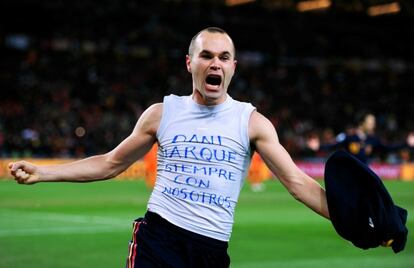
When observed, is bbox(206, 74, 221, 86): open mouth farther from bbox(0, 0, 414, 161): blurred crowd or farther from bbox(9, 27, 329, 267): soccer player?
bbox(0, 0, 414, 161): blurred crowd

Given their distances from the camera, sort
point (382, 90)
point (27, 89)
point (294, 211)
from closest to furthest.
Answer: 1. point (294, 211)
2. point (27, 89)
3. point (382, 90)

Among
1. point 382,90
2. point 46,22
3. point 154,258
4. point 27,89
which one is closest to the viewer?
point 154,258

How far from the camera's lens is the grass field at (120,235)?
38.2 ft

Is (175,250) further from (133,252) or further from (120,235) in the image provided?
(120,235)

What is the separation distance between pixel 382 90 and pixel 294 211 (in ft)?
113

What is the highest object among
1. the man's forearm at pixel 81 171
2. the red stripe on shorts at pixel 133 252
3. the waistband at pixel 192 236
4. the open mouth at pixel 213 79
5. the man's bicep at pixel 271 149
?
the open mouth at pixel 213 79

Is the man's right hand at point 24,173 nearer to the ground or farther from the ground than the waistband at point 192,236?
farther from the ground

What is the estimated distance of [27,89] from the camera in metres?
38.3

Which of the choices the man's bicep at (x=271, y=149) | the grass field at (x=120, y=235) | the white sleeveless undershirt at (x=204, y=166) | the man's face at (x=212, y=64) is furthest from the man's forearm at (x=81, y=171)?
the grass field at (x=120, y=235)

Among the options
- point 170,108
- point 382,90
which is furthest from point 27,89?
point 170,108

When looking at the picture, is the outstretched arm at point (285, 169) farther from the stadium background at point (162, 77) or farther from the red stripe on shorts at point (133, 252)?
the stadium background at point (162, 77)

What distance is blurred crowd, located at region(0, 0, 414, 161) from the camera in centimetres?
3703

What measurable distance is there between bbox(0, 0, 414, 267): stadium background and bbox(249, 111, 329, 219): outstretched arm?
38.2ft

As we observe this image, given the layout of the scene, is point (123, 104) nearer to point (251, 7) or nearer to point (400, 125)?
point (251, 7)
